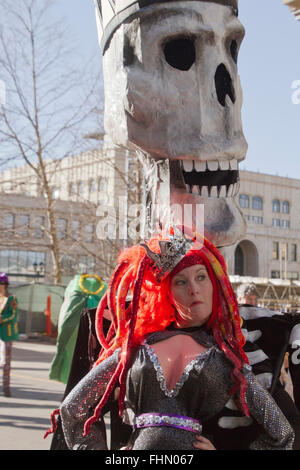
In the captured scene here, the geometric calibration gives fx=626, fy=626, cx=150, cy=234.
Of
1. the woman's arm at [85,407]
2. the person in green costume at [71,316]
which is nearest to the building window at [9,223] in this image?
the person in green costume at [71,316]

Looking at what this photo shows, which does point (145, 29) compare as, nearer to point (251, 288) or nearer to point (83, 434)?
point (83, 434)

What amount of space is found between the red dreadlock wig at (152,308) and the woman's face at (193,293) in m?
0.03

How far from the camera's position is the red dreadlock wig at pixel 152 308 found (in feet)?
6.75

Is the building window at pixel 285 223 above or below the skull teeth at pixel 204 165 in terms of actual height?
above

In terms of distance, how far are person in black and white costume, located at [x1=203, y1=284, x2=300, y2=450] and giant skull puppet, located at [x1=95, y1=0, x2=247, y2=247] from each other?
0.38m

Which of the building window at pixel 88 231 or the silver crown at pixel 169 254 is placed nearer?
the silver crown at pixel 169 254

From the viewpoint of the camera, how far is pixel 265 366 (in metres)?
2.24

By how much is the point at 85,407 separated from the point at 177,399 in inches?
12.3

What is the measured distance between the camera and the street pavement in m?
5.51

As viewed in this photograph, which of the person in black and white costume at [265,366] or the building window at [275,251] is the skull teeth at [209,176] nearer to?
the person in black and white costume at [265,366]

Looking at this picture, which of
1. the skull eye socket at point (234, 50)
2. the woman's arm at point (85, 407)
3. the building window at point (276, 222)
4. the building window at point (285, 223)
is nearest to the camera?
the woman's arm at point (85, 407)

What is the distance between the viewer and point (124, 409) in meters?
2.08

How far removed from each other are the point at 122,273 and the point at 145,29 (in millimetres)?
1036

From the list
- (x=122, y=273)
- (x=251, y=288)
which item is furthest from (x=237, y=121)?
(x=251, y=288)
